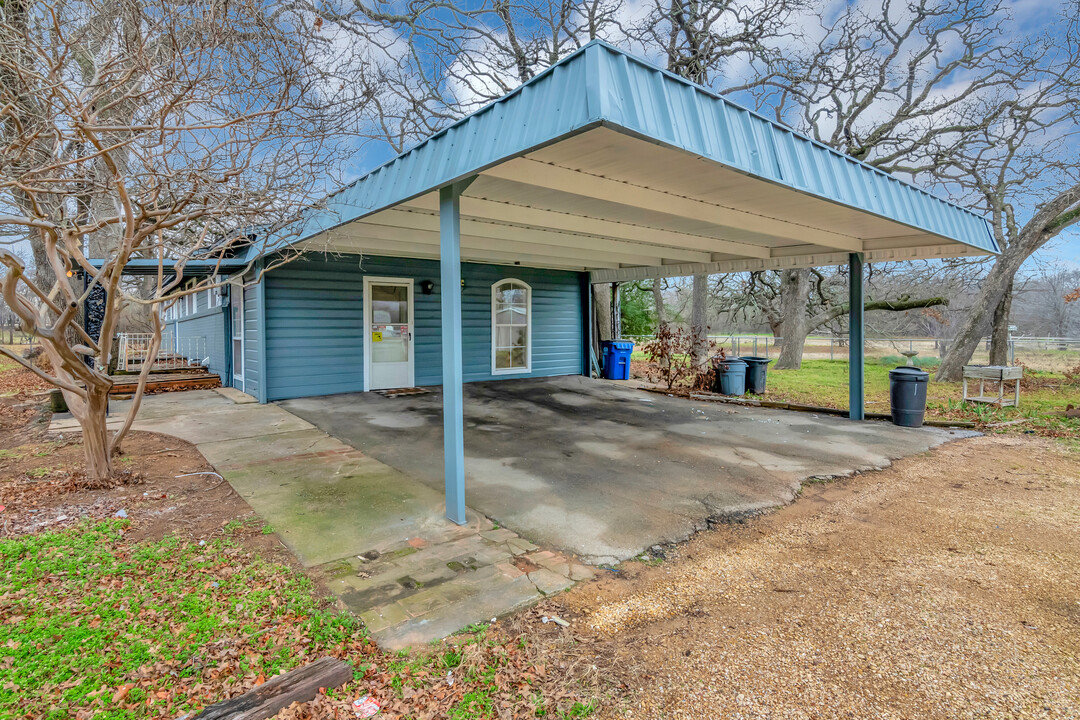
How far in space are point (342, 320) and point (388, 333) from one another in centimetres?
82

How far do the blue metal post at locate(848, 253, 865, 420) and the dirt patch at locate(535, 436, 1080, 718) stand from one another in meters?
3.32

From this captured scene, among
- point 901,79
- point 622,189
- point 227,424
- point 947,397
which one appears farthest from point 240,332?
point 901,79

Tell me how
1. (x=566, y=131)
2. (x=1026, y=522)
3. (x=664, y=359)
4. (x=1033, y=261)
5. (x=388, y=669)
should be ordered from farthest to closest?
(x=1033, y=261)
(x=664, y=359)
(x=1026, y=522)
(x=566, y=131)
(x=388, y=669)

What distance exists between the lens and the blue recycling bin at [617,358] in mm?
11164

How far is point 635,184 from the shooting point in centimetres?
381

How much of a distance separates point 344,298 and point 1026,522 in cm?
835

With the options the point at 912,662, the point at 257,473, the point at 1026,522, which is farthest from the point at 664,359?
the point at 912,662

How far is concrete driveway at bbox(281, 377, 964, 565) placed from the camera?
337cm

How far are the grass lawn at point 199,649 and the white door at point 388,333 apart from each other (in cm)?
607

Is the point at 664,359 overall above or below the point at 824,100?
below

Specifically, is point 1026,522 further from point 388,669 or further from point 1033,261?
point 1033,261

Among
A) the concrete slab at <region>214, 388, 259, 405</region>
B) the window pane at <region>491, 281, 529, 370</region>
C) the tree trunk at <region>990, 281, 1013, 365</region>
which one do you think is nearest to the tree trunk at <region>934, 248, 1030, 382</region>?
the tree trunk at <region>990, 281, 1013, 365</region>

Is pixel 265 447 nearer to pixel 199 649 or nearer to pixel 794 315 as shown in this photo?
pixel 199 649

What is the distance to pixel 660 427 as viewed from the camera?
20.6ft
